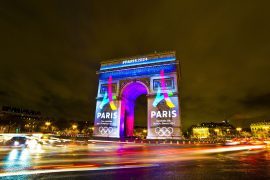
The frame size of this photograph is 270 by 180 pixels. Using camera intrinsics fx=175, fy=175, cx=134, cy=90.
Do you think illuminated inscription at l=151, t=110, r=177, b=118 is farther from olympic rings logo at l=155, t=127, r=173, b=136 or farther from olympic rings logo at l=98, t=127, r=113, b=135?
olympic rings logo at l=98, t=127, r=113, b=135

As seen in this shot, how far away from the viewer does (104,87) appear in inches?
1917

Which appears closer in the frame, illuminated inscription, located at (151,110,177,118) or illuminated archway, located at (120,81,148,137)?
illuminated inscription, located at (151,110,177,118)

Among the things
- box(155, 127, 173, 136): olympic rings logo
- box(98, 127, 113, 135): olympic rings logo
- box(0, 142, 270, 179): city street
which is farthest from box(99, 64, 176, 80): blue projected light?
box(0, 142, 270, 179): city street

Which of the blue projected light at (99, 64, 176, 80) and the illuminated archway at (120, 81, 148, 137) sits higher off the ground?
the blue projected light at (99, 64, 176, 80)

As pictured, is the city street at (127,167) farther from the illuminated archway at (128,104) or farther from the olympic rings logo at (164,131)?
the illuminated archway at (128,104)

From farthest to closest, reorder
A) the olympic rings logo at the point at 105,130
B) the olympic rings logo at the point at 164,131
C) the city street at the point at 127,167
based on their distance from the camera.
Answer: the olympic rings logo at the point at 105,130
the olympic rings logo at the point at 164,131
the city street at the point at 127,167

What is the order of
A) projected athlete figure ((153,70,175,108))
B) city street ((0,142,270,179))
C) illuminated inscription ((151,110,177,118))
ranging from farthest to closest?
projected athlete figure ((153,70,175,108)), illuminated inscription ((151,110,177,118)), city street ((0,142,270,179))

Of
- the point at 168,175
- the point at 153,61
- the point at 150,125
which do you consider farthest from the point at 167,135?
the point at 168,175

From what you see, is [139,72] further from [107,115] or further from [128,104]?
[107,115]

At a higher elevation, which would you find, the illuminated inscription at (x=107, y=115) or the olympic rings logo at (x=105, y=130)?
the illuminated inscription at (x=107, y=115)

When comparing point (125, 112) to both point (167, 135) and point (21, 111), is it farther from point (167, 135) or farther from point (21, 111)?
point (21, 111)

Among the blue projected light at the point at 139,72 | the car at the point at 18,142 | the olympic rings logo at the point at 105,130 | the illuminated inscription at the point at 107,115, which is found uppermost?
the blue projected light at the point at 139,72

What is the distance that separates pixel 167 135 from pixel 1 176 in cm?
3607

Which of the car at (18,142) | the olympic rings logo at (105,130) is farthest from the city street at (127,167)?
the olympic rings logo at (105,130)
